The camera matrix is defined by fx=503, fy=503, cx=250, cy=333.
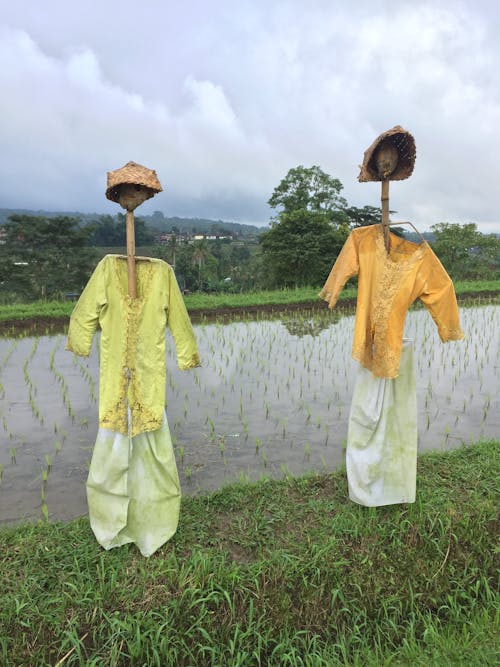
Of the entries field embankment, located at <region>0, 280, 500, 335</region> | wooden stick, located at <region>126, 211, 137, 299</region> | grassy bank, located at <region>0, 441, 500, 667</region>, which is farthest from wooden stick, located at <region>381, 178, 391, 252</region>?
field embankment, located at <region>0, 280, 500, 335</region>

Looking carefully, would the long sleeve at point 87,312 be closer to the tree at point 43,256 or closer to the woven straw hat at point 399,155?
the woven straw hat at point 399,155

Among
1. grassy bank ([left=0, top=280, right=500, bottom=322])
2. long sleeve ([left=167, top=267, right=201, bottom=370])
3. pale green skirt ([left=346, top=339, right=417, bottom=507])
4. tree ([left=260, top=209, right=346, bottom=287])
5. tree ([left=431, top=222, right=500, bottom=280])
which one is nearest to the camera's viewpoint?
long sleeve ([left=167, top=267, right=201, bottom=370])

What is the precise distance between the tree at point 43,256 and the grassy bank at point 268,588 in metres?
15.1

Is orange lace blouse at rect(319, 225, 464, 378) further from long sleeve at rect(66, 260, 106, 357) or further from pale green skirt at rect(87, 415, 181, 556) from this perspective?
long sleeve at rect(66, 260, 106, 357)

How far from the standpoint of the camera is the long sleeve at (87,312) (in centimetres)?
247

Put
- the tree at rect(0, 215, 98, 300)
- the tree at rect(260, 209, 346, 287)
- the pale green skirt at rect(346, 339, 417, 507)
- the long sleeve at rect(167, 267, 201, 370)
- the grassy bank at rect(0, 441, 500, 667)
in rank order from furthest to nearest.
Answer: the tree at rect(0, 215, 98, 300) → the tree at rect(260, 209, 346, 287) → the pale green skirt at rect(346, 339, 417, 507) → the long sleeve at rect(167, 267, 201, 370) → the grassy bank at rect(0, 441, 500, 667)

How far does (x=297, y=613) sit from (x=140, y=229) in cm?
3281

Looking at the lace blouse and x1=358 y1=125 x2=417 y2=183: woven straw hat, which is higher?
x1=358 y1=125 x2=417 y2=183: woven straw hat

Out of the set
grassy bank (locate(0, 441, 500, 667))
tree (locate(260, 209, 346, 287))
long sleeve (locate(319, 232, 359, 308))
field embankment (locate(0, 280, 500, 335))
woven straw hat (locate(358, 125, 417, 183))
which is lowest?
grassy bank (locate(0, 441, 500, 667))

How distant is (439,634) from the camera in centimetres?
221

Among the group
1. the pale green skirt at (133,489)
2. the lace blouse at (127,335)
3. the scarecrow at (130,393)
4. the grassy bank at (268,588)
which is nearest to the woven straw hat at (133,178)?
the scarecrow at (130,393)

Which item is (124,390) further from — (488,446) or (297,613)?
(488,446)

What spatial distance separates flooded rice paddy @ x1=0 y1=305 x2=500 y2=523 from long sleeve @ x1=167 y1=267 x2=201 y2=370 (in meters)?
1.08

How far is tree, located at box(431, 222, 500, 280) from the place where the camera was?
21062 millimetres
